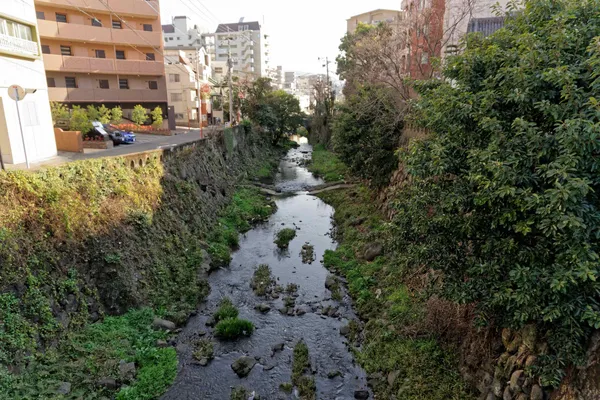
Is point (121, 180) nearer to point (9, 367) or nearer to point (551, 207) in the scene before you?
point (9, 367)

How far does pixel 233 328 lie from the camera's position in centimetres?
1245

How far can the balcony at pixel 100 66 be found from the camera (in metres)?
34.9

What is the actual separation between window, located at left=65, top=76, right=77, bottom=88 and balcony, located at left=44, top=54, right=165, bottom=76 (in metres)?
1.20

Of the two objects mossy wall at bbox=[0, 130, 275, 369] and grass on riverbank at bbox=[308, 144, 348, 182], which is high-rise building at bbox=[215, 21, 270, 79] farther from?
mossy wall at bbox=[0, 130, 275, 369]

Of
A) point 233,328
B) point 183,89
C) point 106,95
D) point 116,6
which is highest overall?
point 116,6

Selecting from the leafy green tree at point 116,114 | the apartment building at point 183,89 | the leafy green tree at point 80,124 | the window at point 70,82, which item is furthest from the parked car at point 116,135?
the apartment building at point 183,89

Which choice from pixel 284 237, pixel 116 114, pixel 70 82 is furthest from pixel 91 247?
pixel 70 82

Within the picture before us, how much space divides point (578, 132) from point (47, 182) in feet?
45.3

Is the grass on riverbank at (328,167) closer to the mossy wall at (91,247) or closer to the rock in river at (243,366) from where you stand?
the mossy wall at (91,247)

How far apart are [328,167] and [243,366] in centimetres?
3059

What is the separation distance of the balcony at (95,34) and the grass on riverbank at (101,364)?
115 ft

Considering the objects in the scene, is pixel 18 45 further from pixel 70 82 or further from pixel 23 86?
pixel 70 82

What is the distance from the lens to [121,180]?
48.2 feet

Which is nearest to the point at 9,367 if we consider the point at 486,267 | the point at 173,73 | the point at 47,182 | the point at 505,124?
the point at 47,182
